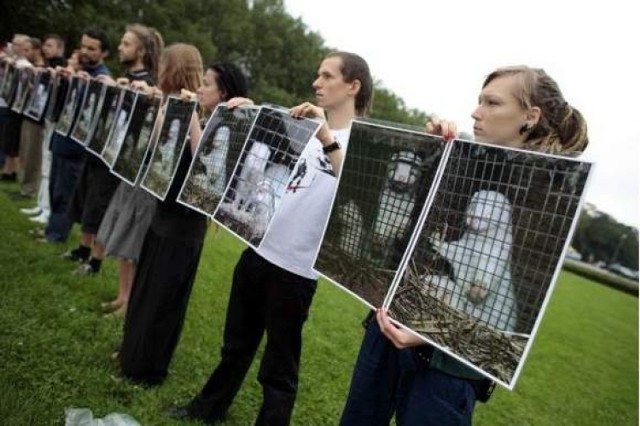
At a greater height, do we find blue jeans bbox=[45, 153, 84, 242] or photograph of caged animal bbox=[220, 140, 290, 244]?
photograph of caged animal bbox=[220, 140, 290, 244]

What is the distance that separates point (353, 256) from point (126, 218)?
105 inches

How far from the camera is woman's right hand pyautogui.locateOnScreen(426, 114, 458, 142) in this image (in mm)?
1813

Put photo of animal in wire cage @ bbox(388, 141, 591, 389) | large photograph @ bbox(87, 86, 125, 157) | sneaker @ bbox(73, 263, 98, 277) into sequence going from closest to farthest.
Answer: photo of animal in wire cage @ bbox(388, 141, 591, 389), large photograph @ bbox(87, 86, 125, 157), sneaker @ bbox(73, 263, 98, 277)

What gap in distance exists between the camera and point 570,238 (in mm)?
1444

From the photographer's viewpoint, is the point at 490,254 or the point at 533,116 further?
the point at 533,116

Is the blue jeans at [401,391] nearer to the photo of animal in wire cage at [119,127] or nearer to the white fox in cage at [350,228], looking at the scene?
the white fox in cage at [350,228]

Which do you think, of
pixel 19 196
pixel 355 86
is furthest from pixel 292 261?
pixel 19 196

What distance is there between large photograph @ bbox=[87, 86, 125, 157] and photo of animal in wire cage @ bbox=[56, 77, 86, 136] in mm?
785

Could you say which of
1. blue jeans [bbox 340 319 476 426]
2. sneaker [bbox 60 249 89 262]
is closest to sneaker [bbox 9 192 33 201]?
sneaker [bbox 60 249 89 262]

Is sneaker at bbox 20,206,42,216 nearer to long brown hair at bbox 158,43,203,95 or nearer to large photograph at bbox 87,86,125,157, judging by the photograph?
large photograph at bbox 87,86,125,157

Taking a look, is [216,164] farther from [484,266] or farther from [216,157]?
[484,266]

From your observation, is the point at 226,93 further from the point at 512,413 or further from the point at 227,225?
the point at 512,413

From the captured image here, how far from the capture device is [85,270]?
17.0ft

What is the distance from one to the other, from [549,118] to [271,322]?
1.66 m
